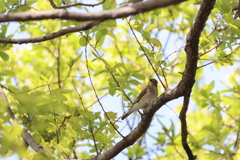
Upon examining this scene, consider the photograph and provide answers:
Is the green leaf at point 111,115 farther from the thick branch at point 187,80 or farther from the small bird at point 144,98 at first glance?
the small bird at point 144,98

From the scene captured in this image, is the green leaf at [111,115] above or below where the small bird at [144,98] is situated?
below

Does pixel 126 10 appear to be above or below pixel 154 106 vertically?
below

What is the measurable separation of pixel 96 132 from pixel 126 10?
230 cm

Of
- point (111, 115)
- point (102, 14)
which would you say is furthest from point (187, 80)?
point (102, 14)

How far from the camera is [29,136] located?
4.32m

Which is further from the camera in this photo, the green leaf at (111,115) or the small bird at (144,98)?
the small bird at (144,98)

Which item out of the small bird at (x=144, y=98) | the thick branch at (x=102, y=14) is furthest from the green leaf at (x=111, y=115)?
the thick branch at (x=102, y=14)

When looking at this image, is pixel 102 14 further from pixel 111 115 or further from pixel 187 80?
pixel 111 115

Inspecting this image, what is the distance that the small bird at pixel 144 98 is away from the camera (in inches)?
187

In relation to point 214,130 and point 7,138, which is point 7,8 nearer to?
point 7,138

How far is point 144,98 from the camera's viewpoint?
16.6 feet

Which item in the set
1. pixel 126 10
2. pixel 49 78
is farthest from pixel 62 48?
pixel 126 10

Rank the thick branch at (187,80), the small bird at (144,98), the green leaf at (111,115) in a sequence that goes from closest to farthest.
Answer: the thick branch at (187,80)
the green leaf at (111,115)
the small bird at (144,98)

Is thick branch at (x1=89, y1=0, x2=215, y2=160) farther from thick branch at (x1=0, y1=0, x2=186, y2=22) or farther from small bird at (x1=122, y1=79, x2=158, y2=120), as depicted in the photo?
thick branch at (x1=0, y1=0, x2=186, y2=22)
